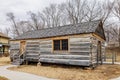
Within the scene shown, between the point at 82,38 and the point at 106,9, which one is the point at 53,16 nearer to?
the point at 106,9

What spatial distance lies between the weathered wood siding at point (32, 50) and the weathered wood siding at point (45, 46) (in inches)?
24.0

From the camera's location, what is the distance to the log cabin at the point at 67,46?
15.4 m

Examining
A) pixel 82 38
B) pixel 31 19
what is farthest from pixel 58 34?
pixel 31 19

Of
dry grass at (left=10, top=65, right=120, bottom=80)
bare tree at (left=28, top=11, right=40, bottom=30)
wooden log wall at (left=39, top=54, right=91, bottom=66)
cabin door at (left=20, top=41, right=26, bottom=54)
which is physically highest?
bare tree at (left=28, top=11, right=40, bottom=30)

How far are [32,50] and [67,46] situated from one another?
505 cm

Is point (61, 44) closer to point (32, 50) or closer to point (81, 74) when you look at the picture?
point (32, 50)

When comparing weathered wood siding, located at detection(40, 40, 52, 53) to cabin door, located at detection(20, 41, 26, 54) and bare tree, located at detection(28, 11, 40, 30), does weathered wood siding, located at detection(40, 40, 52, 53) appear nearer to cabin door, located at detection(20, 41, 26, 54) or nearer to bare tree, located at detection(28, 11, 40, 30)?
cabin door, located at detection(20, 41, 26, 54)

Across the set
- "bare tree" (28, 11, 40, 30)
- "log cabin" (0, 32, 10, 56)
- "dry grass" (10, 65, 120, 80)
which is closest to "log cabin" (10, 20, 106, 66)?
"dry grass" (10, 65, 120, 80)

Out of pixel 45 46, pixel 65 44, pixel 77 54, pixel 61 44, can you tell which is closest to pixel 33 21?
pixel 45 46

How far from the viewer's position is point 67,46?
16.6m

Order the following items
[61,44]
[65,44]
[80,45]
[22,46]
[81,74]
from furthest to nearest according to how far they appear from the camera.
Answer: [22,46]
[61,44]
[65,44]
[80,45]
[81,74]

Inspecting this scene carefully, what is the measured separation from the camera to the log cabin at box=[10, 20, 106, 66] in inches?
604

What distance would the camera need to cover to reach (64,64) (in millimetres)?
17062

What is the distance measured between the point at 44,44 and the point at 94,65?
589cm
